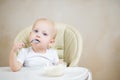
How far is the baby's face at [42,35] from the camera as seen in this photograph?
3.90ft

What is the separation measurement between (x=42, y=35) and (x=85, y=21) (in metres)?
0.78

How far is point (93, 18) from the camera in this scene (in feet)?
6.21

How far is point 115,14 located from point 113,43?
0.26m

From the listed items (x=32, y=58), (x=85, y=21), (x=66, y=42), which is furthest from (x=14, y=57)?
(x=85, y=21)

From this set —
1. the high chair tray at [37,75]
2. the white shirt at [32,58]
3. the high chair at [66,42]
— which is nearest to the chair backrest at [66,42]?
the high chair at [66,42]

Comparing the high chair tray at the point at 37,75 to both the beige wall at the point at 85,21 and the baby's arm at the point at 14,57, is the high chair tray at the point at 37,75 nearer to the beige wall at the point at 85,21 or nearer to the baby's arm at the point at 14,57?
the baby's arm at the point at 14,57

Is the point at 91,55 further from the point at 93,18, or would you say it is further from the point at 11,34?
the point at 11,34

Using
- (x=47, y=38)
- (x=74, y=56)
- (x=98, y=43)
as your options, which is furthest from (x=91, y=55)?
(x=47, y=38)

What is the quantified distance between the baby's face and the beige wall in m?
0.68

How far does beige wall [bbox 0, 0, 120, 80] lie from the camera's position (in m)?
1.89

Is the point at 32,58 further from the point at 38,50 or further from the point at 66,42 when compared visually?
the point at 66,42

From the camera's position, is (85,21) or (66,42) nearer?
(66,42)

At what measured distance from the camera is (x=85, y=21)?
6.23 feet

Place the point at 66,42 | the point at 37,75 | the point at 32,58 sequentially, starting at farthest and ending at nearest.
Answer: the point at 66,42 → the point at 32,58 → the point at 37,75
